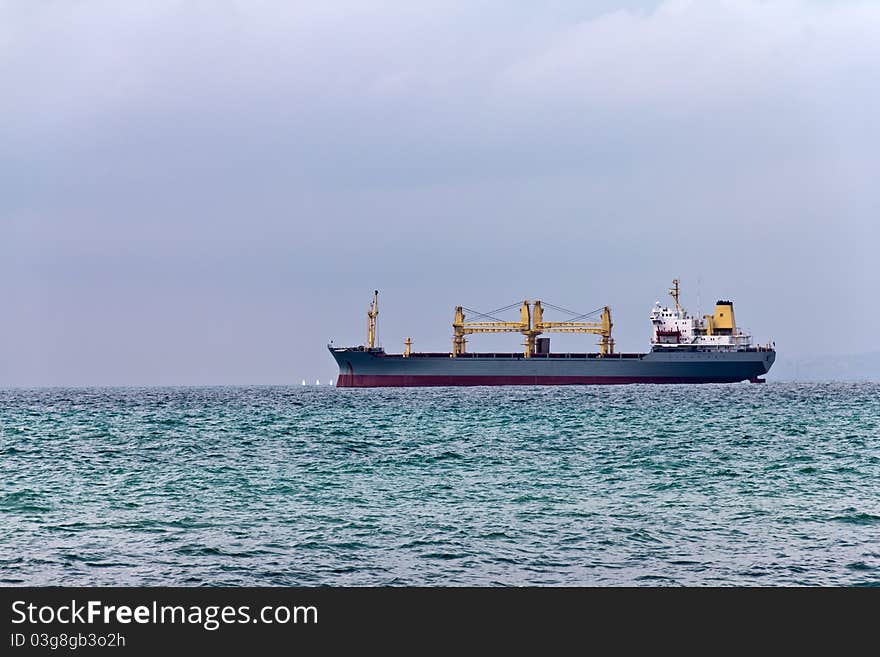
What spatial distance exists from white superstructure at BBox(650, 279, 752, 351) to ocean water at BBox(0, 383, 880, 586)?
89.0m

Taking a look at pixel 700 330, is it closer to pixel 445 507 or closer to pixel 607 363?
pixel 607 363

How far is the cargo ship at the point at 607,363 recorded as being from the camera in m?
138

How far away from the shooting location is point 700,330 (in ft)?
477

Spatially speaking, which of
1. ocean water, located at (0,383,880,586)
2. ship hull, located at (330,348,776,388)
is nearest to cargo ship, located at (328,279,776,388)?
ship hull, located at (330,348,776,388)

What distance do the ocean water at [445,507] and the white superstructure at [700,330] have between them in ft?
292

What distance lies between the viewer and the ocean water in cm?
1852

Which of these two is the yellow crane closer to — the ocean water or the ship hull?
the ship hull

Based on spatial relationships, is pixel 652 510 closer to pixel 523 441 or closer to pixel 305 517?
pixel 305 517

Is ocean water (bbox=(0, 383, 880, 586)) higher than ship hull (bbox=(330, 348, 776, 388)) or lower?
lower

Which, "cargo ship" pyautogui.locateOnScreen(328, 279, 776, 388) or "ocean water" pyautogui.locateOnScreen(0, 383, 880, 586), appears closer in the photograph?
"ocean water" pyautogui.locateOnScreen(0, 383, 880, 586)

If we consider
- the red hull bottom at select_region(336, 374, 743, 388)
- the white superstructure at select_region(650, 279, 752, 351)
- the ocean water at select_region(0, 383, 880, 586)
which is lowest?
the ocean water at select_region(0, 383, 880, 586)
